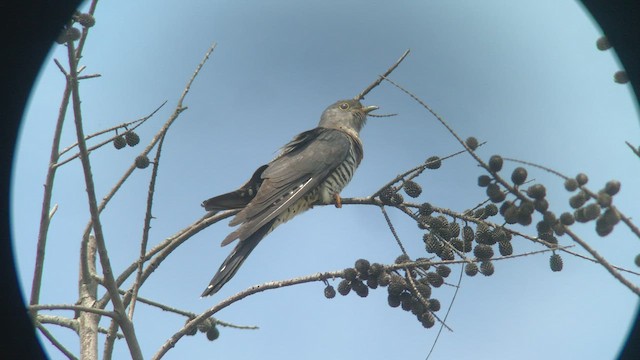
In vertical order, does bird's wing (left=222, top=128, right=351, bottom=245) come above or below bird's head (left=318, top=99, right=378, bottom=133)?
below

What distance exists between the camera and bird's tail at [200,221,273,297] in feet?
12.3

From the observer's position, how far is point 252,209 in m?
4.38

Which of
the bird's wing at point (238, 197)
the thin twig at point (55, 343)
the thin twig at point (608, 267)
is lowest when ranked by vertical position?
the thin twig at point (608, 267)

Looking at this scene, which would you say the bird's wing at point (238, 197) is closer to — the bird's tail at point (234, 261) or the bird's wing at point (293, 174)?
the bird's wing at point (293, 174)

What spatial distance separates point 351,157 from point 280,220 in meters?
1.10

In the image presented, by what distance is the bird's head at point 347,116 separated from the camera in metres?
6.29

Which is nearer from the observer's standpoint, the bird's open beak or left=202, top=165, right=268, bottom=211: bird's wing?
left=202, top=165, right=268, bottom=211: bird's wing

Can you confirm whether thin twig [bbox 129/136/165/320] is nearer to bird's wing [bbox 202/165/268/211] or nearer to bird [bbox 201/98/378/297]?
bird [bbox 201/98/378/297]

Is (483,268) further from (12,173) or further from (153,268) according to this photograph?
(12,173)


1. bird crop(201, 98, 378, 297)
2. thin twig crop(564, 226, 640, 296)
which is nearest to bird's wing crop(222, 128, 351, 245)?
bird crop(201, 98, 378, 297)

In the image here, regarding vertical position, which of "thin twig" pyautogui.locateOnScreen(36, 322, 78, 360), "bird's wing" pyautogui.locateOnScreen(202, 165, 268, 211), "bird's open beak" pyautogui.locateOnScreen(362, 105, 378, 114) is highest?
"bird's open beak" pyautogui.locateOnScreen(362, 105, 378, 114)

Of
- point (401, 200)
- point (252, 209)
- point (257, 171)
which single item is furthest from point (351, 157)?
point (401, 200)

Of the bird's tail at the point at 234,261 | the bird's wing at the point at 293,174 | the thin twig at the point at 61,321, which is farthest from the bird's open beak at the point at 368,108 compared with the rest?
the thin twig at the point at 61,321

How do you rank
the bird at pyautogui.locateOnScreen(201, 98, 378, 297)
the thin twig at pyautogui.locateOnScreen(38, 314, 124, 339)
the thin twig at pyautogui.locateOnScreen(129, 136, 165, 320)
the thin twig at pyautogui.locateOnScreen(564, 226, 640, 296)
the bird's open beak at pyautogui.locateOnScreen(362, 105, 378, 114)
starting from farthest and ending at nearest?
the bird's open beak at pyautogui.locateOnScreen(362, 105, 378, 114)
the bird at pyautogui.locateOnScreen(201, 98, 378, 297)
the thin twig at pyautogui.locateOnScreen(38, 314, 124, 339)
the thin twig at pyautogui.locateOnScreen(129, 136, 165, 320)
the thin twig at pyautogui.locateOnScreen(564, 226, 640, 296)
